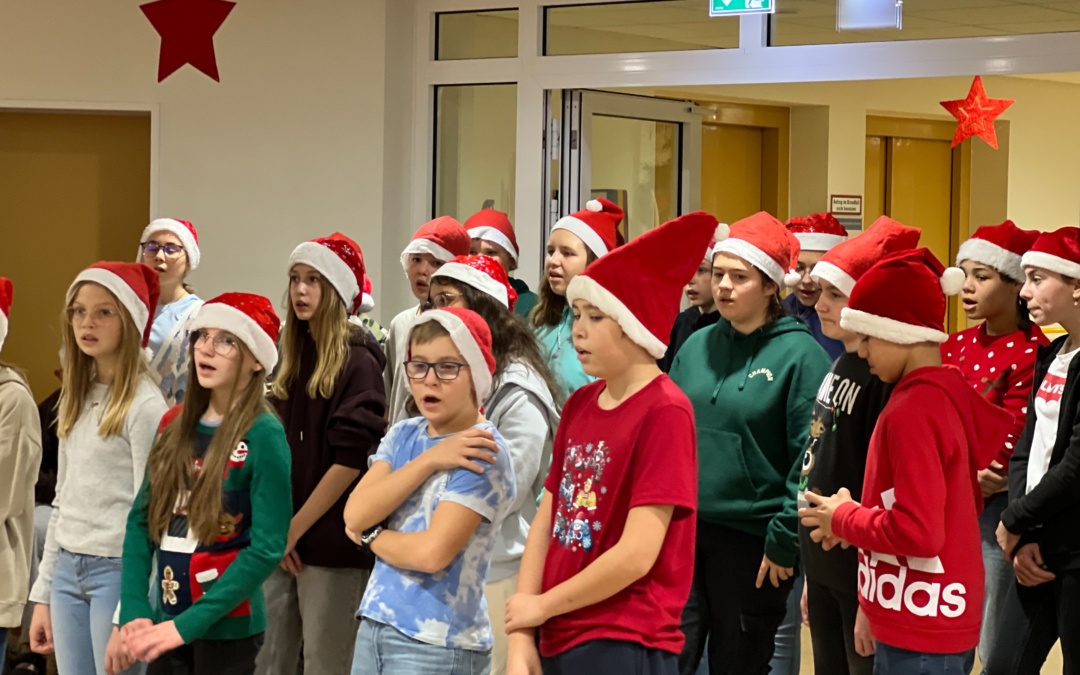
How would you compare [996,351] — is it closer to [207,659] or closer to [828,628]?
[828,628]

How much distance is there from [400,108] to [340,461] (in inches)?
139

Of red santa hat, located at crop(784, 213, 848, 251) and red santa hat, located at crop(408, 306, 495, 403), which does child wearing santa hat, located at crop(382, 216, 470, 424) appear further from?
red santa hat, located at crop(408, 306, 495, 403)

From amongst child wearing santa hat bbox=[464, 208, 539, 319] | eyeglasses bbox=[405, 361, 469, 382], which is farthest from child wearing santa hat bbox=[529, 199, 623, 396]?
eyeglasses bbox=[405, 361, 469, 382]

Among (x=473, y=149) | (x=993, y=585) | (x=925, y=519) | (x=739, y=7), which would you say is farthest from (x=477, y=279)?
(x=473, y=149)

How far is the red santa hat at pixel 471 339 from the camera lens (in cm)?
267

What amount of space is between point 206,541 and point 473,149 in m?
4.20

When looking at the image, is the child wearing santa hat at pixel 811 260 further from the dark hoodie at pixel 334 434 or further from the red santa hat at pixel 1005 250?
the dark hoodie at pixel 334 434

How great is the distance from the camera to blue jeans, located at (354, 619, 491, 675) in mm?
2492

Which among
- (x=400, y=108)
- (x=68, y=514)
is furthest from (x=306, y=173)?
(x=68, y=514)

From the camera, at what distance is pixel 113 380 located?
3332mm

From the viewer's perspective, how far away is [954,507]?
2.63 metres

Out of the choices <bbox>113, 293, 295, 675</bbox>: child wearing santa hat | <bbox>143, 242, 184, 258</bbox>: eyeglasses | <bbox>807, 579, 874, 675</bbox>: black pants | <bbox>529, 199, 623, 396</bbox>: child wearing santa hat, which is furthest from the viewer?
<bbox>143, 242, 184, 258</bbox>: eyeglasses

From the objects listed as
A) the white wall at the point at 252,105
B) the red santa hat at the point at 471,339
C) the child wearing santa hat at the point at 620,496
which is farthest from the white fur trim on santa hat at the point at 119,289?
the white wall at the point at 252,105

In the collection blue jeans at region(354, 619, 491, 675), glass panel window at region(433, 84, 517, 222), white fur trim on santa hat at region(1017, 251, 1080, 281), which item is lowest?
blue jeans at region(354, 619, 491, 675)
